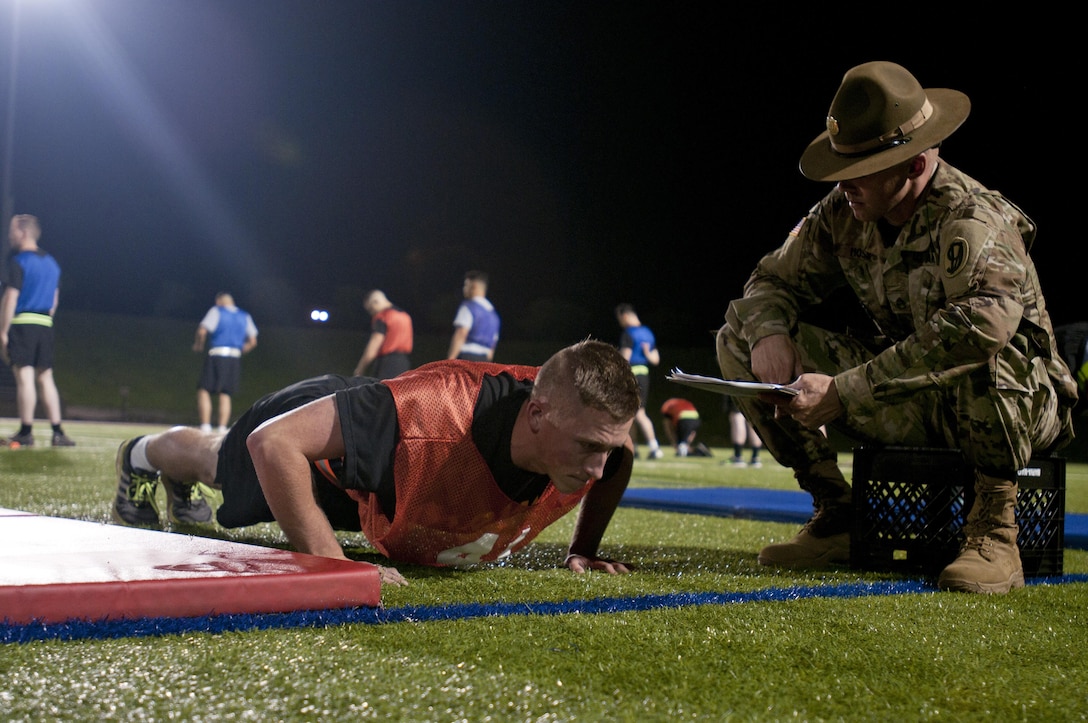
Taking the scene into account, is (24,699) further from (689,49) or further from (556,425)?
(689,49)

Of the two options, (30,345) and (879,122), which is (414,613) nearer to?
(879,122)

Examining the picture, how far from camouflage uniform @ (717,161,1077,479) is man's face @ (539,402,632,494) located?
652 millimetres

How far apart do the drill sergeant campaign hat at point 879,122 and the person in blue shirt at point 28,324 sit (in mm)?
6436

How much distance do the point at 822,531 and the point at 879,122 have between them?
1133 millimetres

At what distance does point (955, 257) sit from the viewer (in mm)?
2236

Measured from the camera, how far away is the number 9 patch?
2212 mm

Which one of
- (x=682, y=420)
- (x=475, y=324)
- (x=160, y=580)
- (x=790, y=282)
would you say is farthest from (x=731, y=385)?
(x=682, y=420)

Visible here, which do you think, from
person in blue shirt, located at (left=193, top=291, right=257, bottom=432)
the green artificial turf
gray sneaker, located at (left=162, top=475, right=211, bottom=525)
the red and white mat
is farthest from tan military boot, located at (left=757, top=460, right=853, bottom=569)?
person in blue shirt, located at (left=193, top=291, right=257, bottom=432)

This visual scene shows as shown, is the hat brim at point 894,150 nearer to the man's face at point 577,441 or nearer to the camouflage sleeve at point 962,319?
the camouflage sleeve at point 962,319

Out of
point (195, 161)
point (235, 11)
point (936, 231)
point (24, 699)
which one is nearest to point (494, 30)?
point (235, 11)

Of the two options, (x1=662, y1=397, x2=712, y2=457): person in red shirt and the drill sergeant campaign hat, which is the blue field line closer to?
the drill sergeant campaign hat

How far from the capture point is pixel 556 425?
1945 millimetres

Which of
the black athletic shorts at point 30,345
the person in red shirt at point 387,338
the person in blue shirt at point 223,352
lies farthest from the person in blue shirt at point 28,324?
the person in blue shirt at point 223,352

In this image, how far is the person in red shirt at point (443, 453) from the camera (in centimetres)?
193
